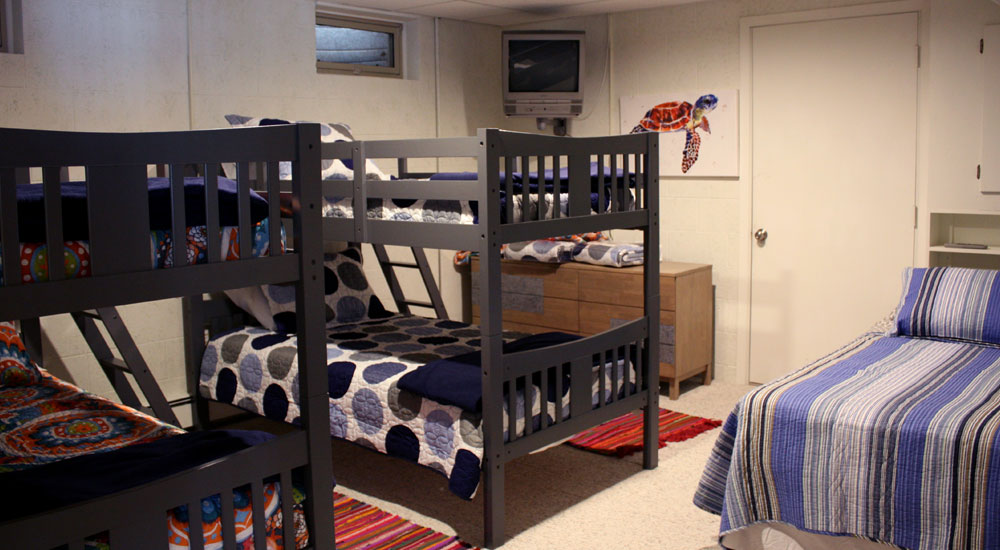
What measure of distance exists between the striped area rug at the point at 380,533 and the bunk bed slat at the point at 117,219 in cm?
141

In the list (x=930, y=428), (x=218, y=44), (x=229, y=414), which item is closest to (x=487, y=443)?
(x=930, y=428)

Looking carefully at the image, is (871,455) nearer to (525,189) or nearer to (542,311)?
(525,189)

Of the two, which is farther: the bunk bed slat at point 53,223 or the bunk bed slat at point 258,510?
the bunk bed slat at point 258,510

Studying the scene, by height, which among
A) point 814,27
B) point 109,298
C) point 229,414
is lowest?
point 229,414

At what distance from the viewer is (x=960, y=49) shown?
391 centimetres

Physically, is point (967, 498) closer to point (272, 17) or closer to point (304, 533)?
point (304, 533)

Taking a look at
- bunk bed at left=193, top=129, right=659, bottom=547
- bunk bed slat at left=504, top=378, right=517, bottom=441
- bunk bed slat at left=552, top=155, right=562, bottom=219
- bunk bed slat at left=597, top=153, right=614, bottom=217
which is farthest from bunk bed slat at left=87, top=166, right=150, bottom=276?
bunk bed slat at left=597, top=153, right=614, bottom=217

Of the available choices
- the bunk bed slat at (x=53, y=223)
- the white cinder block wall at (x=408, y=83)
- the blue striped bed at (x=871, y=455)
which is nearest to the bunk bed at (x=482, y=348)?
the blue striped bed at (x=871, y=455)

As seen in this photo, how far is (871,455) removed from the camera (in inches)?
97.0

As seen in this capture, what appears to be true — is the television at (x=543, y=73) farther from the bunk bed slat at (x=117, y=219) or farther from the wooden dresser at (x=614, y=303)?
the bunk bed slat at (x=117, y=219)

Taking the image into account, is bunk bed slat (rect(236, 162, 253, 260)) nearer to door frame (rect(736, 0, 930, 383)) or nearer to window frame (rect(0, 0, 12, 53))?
window frame (rect(0, 0, 12, 53))

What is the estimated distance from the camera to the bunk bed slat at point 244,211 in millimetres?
1932

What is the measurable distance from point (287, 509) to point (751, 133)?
11.4 ft

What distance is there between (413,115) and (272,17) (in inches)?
39.3
